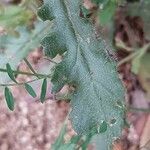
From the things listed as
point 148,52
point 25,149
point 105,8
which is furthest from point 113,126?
point 25,149

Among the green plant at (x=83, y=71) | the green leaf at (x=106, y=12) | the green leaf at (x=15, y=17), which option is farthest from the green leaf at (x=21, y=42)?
the green plant at (x=83, y=71)

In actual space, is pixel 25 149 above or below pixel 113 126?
below

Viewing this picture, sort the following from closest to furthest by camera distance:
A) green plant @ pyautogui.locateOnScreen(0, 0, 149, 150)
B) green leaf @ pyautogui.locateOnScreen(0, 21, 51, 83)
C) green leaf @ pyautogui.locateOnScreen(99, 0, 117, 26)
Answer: green plant @ pyautogui.locateOnScreen(0, 0, 149, 150) < green leaf @ pyautogui.locateOnScreen(99, 0, 117, 26) < green leaf @ pyautogui.locateOnScreen(0, 21, 51, 83)

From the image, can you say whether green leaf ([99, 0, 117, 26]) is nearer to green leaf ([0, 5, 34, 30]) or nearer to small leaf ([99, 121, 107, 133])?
green leaf ([0, 5, 34, 30])

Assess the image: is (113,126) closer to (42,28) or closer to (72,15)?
(72,15)

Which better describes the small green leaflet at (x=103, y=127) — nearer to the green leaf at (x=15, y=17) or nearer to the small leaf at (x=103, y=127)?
the small leaf at (x=103, y=127)


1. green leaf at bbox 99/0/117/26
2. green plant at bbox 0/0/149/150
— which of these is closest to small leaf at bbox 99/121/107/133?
green plant at bbox 0/0/149/150

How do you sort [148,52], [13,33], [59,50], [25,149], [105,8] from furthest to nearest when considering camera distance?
1. [25,149]
2. [148,52]
3. [13,33]
4. [105,8]
5. [59,50]
